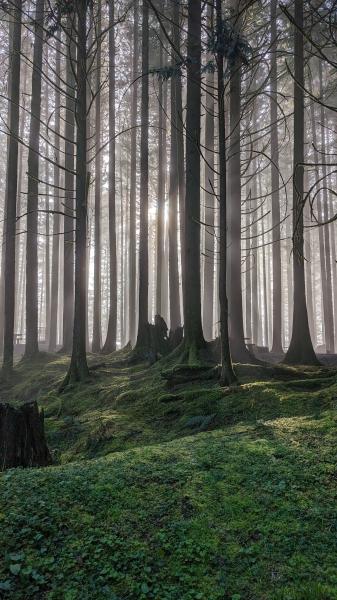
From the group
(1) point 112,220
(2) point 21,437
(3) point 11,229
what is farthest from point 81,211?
(1) point 112,220

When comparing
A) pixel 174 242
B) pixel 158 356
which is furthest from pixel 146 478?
pixel 174 242

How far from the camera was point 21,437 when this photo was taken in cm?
528

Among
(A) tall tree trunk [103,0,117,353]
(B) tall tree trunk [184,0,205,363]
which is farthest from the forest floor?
(A) tall tree trunk [103,0,117,353]

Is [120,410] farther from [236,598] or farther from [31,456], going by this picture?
[236,598]

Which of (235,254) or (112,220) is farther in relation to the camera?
(112,220)

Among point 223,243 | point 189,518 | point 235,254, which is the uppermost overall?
point 235,254

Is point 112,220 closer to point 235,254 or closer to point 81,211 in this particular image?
point 81,211

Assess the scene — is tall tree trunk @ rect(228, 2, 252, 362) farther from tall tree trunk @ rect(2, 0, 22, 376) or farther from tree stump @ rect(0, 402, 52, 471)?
tall tree trunk @ rect(2, 0, 22, 376)

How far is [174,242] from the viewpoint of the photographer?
19.1m

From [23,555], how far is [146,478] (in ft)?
4.34

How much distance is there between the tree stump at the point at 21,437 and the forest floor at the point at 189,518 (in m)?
0.71

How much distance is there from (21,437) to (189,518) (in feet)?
8.87

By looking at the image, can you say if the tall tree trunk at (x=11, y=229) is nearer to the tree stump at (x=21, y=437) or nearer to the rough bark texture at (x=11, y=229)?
the rough bark texture at (x=11, y=229)

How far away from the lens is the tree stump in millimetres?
5172
